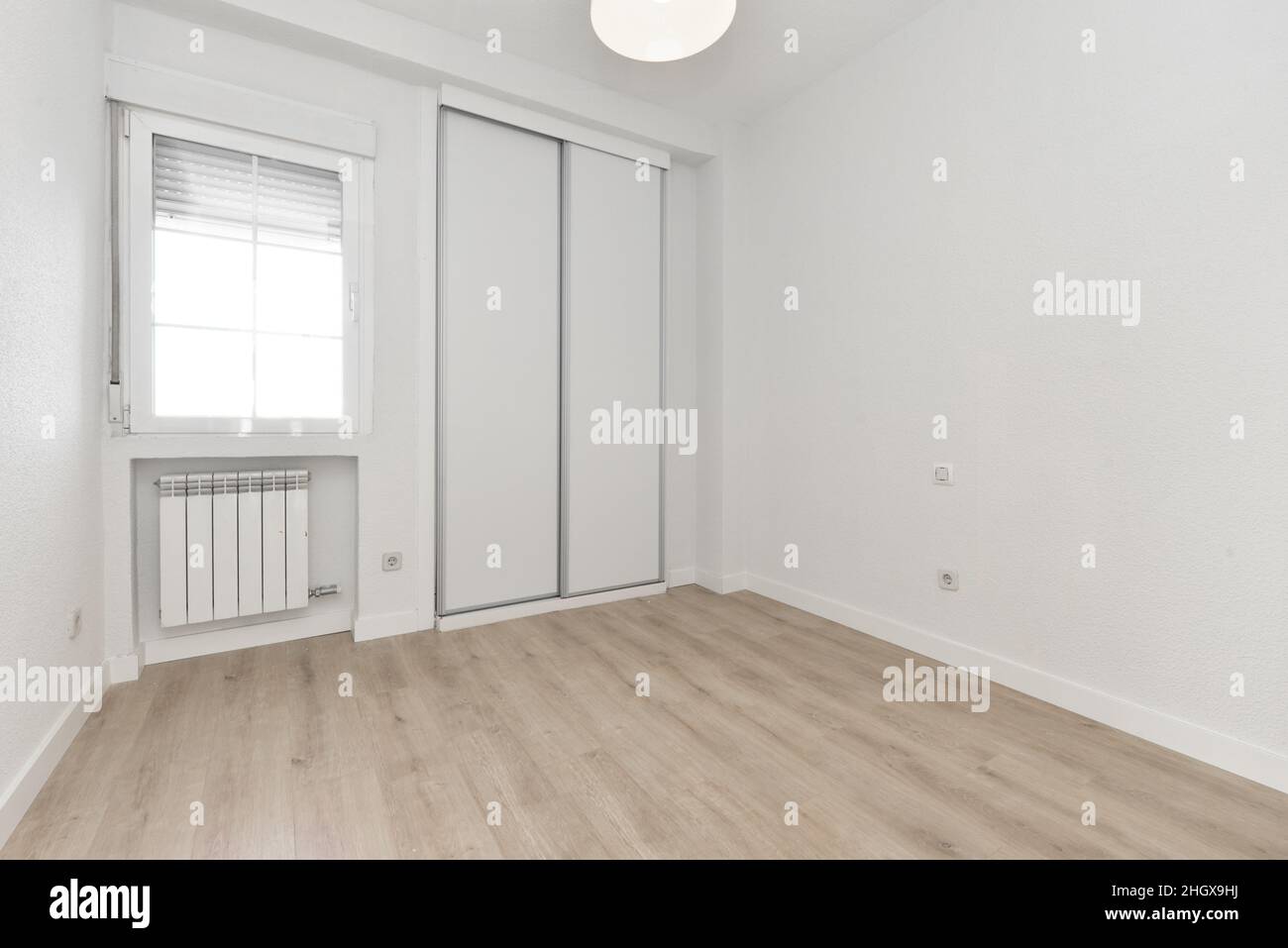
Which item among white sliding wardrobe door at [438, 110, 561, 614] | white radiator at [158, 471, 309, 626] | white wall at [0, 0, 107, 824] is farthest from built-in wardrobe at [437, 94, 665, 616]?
white wall at [0, 0, 107, 824]

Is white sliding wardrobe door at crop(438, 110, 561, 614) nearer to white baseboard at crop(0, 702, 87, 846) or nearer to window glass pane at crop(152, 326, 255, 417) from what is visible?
window glass pane at crop(152, 326, 255, 417)

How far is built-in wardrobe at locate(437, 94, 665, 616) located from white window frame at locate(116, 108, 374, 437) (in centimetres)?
36

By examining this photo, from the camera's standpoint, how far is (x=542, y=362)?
3369 millimetres

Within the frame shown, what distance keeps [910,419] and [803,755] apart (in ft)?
5.43

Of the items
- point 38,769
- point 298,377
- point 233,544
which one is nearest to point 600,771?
point 38,769

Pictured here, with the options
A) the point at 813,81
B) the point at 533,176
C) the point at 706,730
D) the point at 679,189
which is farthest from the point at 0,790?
the point at 813,81

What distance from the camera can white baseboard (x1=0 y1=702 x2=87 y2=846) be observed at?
153cm

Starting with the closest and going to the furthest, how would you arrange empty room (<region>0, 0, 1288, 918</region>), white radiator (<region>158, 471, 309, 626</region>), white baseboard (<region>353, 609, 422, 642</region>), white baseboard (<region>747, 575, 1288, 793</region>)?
empty room (<region>0, 0, 1288, 918</region>)
white baseboard (<region>747, 575, 1288, 793</region>)
white radiator (<region>158, 471, 309, 626</region>)
white baseboard (<region>353, 609, 422, 642</region>)

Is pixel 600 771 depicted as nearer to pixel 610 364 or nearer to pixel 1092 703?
pixel 1092 703

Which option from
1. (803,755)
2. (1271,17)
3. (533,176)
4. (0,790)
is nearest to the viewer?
(0,790)

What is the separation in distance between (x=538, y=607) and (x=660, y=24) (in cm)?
274

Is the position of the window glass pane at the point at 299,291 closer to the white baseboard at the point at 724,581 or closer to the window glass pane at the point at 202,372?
the window glass pane at the point at 202,372
